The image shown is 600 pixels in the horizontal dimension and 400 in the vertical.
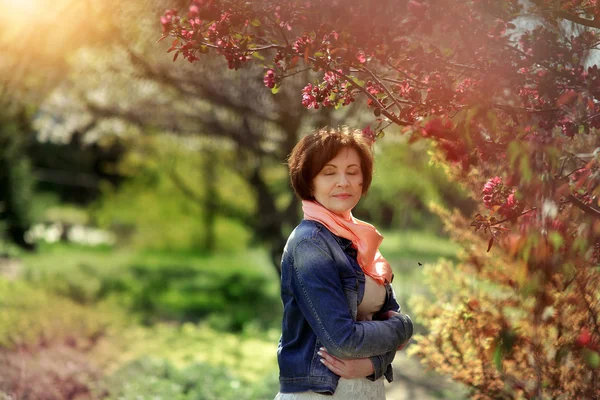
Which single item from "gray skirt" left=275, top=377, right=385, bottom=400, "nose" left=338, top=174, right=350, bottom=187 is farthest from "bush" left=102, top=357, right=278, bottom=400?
"nose" left=338, top=174, right=350, bottom=187

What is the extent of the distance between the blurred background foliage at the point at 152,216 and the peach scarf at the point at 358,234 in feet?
A: 6.95

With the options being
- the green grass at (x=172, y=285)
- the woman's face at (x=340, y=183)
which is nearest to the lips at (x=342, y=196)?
the woman's face at (x=340, y=183)

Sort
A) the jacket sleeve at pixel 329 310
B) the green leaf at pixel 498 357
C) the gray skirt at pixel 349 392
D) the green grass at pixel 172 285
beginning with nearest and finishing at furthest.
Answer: the green leaf at pixel 498 357
the jacket sleeve at pixel 329 310
the gray skirt at pixel 349 392
the green grass at pixel 172 285

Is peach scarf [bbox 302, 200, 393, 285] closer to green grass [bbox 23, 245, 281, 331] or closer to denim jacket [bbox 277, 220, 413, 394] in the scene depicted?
denim jacket [bbox 277, 220, 413, 394]

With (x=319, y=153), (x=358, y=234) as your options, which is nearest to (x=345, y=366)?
(x=358, y=234)

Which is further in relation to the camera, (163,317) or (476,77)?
(163,317)

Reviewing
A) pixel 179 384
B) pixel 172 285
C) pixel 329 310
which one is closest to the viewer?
pixel 329 310

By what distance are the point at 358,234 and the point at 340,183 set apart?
0.57 feet

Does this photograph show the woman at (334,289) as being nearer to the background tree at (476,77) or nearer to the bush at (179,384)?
the background tree at (476,77)

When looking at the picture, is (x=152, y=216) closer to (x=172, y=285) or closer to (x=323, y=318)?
(x=172, y=285)

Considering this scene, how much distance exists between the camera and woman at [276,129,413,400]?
2131mm

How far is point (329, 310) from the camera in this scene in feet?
6.89

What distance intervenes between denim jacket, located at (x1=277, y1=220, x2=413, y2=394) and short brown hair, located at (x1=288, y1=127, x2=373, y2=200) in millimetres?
164

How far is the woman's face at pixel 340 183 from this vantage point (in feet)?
7.60
